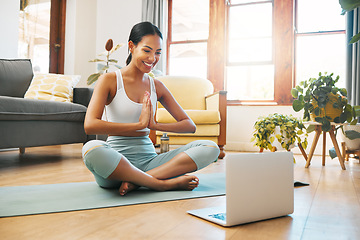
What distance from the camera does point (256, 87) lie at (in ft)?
14.9

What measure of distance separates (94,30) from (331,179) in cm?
438

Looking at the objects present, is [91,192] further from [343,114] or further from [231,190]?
[343,114]

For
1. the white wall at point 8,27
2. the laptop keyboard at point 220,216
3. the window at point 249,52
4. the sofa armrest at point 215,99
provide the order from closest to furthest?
1. the laptop keyboard at point 220,216
2. the sofa armrest at point 215,99
3. the white wall at point 8,27
4. the window at point 249,52

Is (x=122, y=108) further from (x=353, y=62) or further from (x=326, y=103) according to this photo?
(x=353, y=62)

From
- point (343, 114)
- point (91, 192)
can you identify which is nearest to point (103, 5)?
point (343, 114)

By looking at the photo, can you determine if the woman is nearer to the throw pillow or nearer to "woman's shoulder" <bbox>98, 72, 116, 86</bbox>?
"woman's shoulder" <bbox>98, 72, 116, 86</bbox>

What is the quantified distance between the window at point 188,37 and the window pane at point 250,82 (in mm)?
429

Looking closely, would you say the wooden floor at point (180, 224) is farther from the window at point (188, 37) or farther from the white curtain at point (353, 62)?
the window at point (188, 37)

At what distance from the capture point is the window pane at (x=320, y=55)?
13.9 ft

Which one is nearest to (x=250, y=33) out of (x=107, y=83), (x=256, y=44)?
(x=256, y=44)

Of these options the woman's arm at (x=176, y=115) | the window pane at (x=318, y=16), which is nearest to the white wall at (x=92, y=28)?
the window pane at (x=318, y=16)

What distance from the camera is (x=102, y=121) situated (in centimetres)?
143

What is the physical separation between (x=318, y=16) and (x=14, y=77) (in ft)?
12.1

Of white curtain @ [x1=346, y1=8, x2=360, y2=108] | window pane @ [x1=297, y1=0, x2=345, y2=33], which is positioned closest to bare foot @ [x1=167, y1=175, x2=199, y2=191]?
white curtain @ [x1=346, y1=8, x2=360, y2=108]
